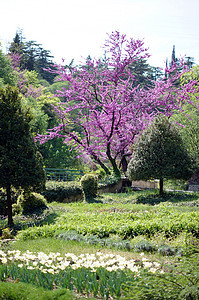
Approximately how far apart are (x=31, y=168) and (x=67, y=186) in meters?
4.49

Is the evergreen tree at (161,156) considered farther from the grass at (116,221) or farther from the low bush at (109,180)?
the low bush at (109,180)


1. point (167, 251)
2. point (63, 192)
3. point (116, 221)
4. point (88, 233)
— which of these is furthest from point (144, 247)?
point (63, 192)

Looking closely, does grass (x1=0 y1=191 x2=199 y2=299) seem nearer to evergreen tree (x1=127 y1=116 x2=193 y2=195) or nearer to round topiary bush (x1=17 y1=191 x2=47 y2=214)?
round topiary bush (x1=17 y1=191 x2=47 y2=214)

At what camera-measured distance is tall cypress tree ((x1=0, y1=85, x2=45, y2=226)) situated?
8430 mm

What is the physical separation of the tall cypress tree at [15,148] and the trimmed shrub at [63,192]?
350cm

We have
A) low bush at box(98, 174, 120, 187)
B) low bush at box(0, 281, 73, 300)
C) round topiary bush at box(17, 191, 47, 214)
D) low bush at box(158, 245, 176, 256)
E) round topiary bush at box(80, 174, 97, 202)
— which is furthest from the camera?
low bush at box(98, 174, 120, 187)

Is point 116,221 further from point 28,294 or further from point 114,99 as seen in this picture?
point 114,99

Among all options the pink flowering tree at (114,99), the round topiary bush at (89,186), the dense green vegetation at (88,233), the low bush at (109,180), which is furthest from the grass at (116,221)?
the pink flowering tree at (114,99)

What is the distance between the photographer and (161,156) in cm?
1188

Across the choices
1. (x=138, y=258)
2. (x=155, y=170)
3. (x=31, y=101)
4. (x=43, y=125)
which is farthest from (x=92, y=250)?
(x=31, y=101)

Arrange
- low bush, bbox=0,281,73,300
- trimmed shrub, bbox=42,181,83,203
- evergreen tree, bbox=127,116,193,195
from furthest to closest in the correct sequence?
trimmed shrub, bbox=42,181,83,203 < evergreen tree, bbox=127,116,193,195 < low bush, bbox=0,281,73,300

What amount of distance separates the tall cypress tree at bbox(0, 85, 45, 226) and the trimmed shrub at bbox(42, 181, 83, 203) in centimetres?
350

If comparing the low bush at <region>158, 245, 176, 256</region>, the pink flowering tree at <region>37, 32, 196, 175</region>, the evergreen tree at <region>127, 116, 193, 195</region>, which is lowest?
the low bush at <region>158, 245, 176, 256</region>

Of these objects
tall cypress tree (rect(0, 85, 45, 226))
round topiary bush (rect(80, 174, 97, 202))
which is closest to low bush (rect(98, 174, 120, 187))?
round topiary bush (rect(80, 174, 97, 202))
